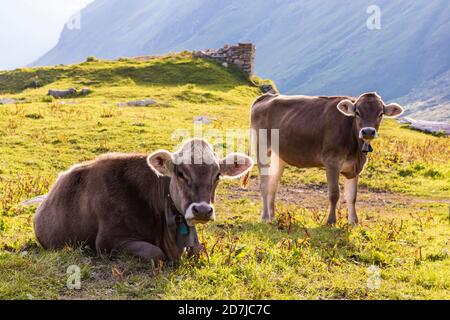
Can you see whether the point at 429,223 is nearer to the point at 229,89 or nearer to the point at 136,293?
the point at 136,293

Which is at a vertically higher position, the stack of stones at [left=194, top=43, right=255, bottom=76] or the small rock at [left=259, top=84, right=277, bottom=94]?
the stack of stones at [left=194, top=43, right=255, bottom=76]

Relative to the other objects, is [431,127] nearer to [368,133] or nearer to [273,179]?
[273,179]

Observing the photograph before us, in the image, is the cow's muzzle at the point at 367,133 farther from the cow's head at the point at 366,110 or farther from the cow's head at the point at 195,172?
the cow's head at the point at 195,172

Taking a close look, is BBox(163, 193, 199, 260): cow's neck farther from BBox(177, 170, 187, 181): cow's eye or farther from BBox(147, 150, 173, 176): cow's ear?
BBox(177, 170, 187, 181): cow's eye

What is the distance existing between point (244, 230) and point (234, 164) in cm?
323

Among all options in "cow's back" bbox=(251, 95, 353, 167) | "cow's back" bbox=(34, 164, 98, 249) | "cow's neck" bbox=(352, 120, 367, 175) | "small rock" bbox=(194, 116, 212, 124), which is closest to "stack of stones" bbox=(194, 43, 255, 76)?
"small rock" bbox=(194, 116, 212, 124)

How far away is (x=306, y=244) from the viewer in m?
8.64

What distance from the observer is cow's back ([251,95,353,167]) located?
431 inches

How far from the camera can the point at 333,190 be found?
10750mm

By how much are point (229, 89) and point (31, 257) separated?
104ft

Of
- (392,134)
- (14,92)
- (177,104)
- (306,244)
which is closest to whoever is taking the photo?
(306,244)

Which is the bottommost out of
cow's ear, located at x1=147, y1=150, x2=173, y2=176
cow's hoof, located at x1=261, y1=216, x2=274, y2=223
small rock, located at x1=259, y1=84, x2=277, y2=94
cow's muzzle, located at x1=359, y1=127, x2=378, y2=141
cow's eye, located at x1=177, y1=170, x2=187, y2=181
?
cow's hoof, located at x1=261, y1=216, x2=274, y2=223

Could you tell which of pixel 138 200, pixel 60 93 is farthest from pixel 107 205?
pixel 60 93
